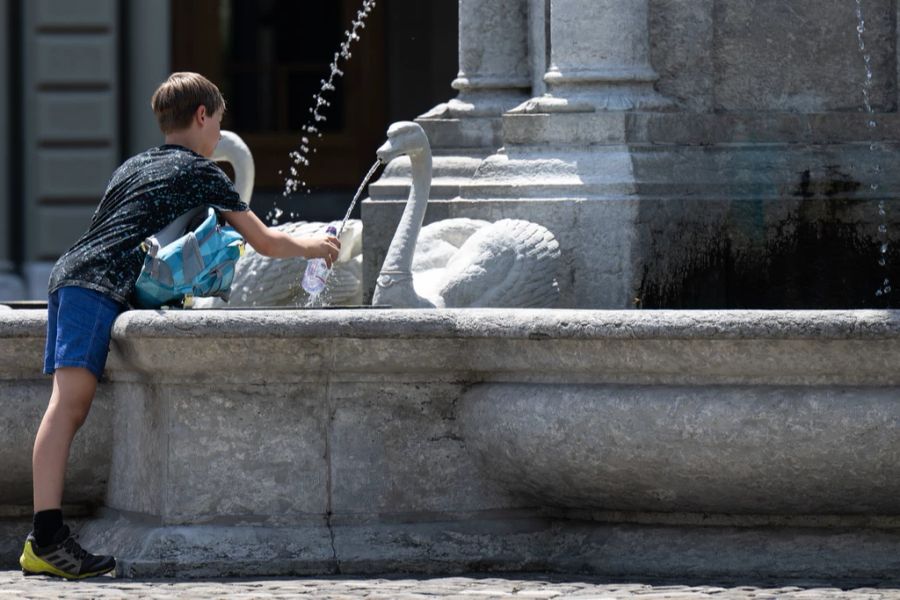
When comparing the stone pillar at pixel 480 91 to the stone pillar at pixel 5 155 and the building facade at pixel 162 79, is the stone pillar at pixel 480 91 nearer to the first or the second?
the building facade at pixel 162 79

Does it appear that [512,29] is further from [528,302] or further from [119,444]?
[119,444]

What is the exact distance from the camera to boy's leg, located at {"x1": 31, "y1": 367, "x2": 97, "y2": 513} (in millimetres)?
5238

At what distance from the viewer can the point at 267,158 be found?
17531 mm

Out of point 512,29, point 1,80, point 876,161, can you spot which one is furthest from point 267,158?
point 876,161

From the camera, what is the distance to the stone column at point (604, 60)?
6742mm

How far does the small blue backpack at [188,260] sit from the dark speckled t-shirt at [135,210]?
3cm

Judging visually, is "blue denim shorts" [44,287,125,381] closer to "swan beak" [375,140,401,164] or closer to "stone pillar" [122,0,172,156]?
"swan beak" [375,140,401,164]

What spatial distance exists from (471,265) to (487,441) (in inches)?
51.2

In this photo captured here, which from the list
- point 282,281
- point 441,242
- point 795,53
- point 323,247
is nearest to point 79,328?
point 323,247

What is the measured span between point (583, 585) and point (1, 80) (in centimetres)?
1119

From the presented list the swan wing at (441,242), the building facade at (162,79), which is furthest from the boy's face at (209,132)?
the building facade at (162,79)

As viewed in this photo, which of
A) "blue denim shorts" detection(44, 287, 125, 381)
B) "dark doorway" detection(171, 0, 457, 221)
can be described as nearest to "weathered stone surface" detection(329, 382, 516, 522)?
"blue denim shorts" detection(44, 287, 125, 381)

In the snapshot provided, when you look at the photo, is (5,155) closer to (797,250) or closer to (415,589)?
(797,250)

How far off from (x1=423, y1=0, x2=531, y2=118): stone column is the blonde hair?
7.35 ft
